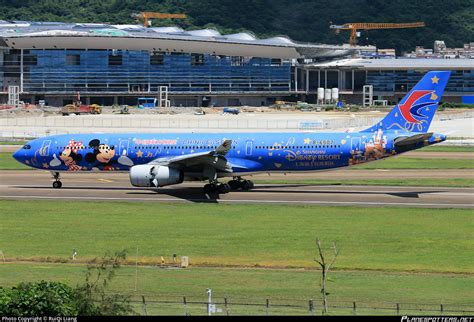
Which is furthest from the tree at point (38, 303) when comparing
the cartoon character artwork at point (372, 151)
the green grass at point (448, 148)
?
the green grass at point (448, 148)

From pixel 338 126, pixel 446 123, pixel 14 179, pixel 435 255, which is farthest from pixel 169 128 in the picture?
pixel 435 255

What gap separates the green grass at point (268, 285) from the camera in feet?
144

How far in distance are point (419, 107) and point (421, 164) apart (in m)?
24.8

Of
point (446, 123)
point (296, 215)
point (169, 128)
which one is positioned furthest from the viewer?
point (446, 123)

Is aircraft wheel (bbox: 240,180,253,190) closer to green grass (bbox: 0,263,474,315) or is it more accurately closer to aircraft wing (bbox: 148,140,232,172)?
aircraft wing (bbox: 148,140,232,172)

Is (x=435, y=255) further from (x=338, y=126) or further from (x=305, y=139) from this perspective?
(x=338, y=126)

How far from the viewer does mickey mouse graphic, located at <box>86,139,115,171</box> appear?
8094 centimetres

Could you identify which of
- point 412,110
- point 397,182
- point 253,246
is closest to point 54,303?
point 253,246

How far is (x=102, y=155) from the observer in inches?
3191

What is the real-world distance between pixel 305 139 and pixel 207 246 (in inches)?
904

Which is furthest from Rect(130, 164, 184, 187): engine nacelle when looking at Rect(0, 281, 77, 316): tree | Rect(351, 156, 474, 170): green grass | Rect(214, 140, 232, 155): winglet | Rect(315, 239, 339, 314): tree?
Rect(0, 281, 77, 316): tree

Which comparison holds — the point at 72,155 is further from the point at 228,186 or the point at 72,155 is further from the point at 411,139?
the point at 411,139

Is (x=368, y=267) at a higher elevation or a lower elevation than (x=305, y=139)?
lower

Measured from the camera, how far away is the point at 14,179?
8962 cm
